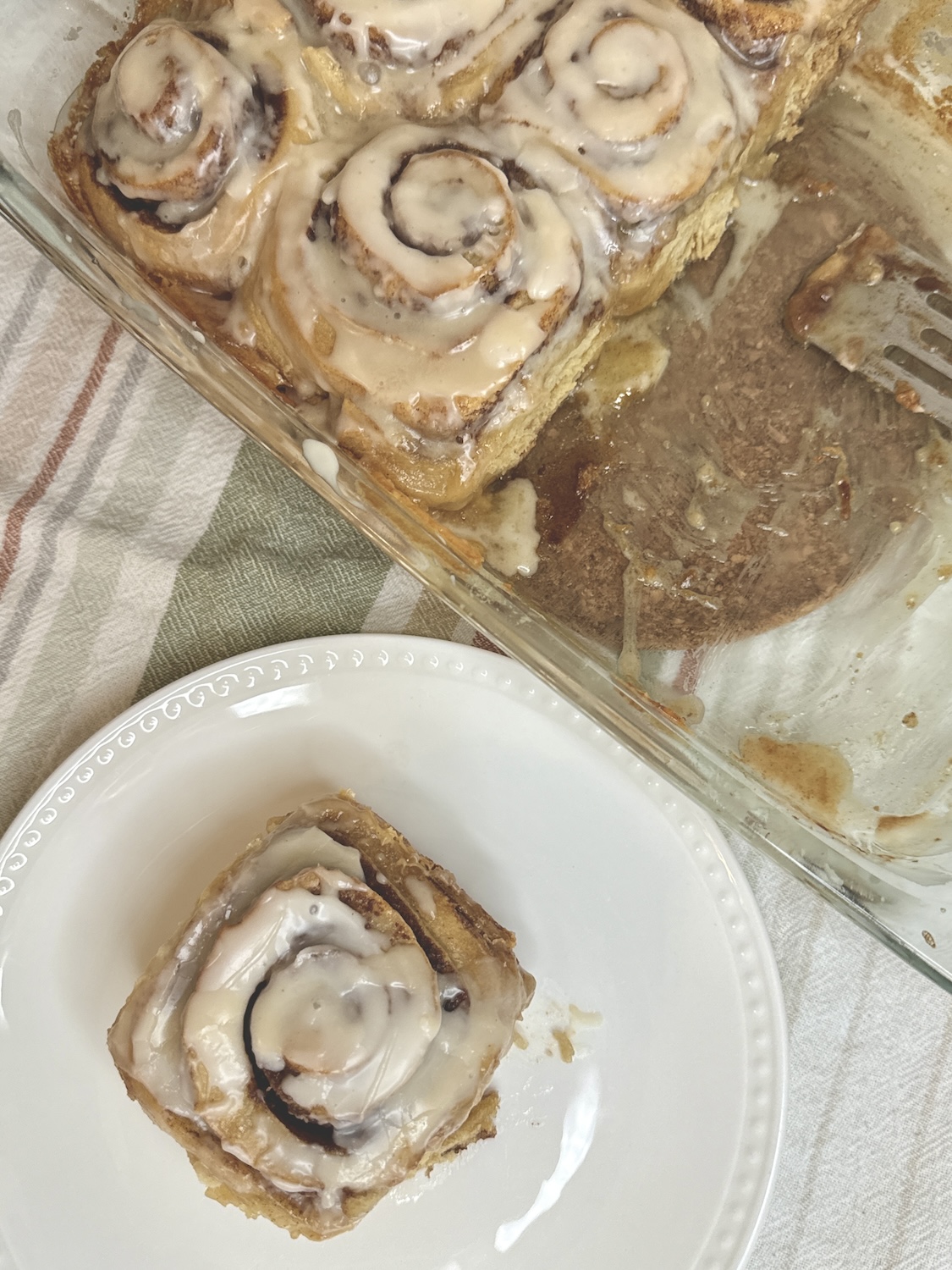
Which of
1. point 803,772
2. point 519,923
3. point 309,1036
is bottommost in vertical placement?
point 309,1036

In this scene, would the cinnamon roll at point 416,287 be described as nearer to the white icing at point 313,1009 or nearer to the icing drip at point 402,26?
the icing drip at point 402,26

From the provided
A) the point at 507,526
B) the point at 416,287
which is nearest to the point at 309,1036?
the point at 507,526

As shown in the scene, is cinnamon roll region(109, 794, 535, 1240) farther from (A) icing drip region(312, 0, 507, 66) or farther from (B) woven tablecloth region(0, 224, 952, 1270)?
(A) icing drip region(312, 0, 507, 66)

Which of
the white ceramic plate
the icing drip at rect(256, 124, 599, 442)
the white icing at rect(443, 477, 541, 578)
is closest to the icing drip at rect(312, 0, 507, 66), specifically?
the icing drip at rect(256, 124, 599, 442)

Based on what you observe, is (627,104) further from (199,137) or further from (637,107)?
(199,137)

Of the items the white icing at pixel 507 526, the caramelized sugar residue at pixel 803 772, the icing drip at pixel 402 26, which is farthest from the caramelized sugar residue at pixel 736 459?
the icing drip at pixel 402 26

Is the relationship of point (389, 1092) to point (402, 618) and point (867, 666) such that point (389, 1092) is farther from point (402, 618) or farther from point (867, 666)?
point (867, 666)
